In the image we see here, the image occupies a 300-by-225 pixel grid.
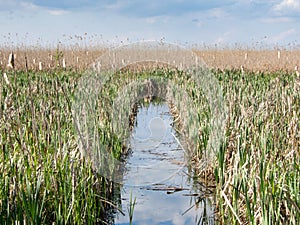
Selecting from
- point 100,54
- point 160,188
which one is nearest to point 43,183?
point 160,188

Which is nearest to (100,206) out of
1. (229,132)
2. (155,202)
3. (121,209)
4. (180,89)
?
(121,209)

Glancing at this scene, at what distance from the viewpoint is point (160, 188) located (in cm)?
529

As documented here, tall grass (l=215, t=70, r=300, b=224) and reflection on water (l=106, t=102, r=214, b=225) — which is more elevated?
tall grass (l=215, t=70, r=300, b=224)

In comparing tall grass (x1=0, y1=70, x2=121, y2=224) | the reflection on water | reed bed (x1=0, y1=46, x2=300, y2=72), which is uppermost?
reed bed (x1=0, y1=46, x2=300, y2=72)

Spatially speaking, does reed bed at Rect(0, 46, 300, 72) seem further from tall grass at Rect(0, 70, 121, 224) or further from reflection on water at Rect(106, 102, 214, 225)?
tall grass at Rect(0, 70, 121, 224)

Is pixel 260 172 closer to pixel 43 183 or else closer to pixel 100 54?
pixel 43 183

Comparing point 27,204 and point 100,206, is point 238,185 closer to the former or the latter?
point 100,206

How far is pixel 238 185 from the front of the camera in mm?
3539

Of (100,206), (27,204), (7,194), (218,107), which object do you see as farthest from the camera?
(218,107)

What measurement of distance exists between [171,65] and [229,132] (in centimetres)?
1119

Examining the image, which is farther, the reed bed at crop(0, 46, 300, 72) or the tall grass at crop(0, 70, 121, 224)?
the reed bed at crop(0, 46, 300, 72)

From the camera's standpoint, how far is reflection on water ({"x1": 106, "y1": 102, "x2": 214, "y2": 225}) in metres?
4.47

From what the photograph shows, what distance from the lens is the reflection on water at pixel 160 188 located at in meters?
4.47

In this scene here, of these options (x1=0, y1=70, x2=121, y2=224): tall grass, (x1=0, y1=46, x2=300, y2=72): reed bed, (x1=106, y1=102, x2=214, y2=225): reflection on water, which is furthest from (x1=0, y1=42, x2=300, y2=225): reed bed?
(x1=0, y1=46, x2=300, y2=72): reed bed
